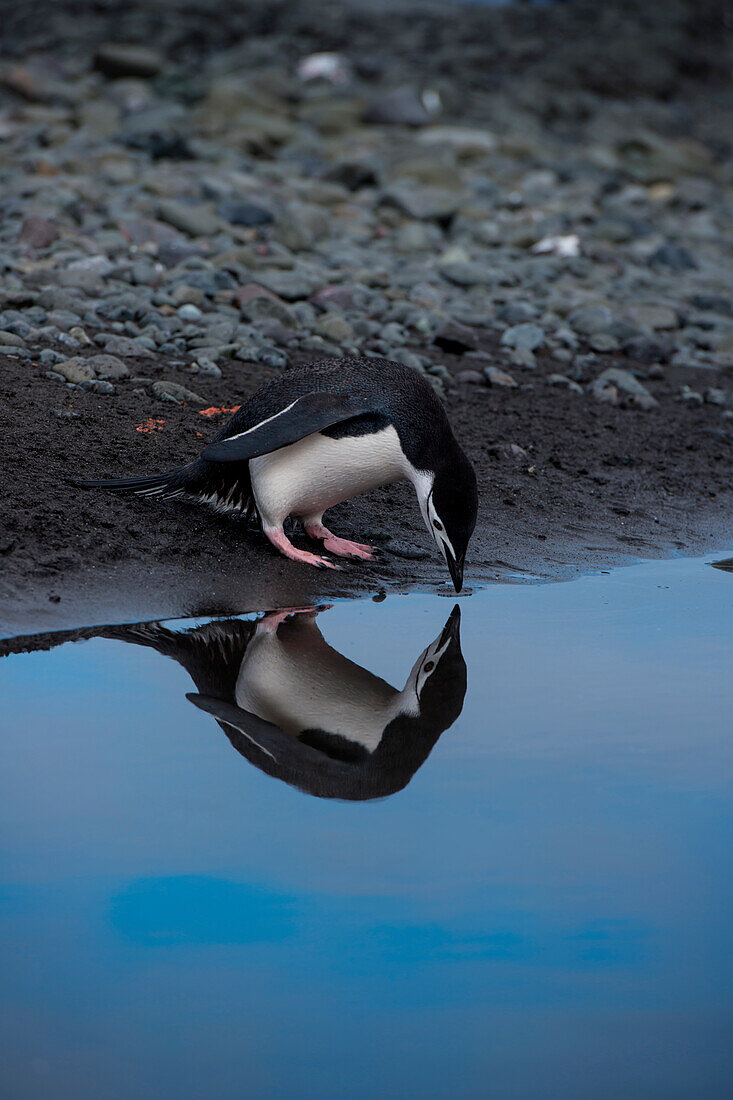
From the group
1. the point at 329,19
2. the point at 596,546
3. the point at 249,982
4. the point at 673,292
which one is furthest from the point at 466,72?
the point at 249,982

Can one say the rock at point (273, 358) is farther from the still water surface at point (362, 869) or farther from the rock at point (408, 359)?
the still water surface at point (362, 869)

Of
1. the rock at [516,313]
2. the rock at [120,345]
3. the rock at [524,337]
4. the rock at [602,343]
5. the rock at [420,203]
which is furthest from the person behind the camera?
the rock at [420,203]

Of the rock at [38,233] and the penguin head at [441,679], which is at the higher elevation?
the rock at [38,233]

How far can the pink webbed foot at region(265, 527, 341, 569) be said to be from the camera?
4117mm

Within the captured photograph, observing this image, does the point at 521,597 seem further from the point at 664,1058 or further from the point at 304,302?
the point at 304,302

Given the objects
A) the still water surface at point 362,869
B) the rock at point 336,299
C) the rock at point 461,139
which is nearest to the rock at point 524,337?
the rock at point 336,299

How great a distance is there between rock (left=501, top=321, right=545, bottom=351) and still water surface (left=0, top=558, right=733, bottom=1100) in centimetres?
376

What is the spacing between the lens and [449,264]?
26.9ft

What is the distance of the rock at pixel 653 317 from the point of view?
8.04m

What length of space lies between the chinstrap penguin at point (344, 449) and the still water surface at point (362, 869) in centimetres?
60

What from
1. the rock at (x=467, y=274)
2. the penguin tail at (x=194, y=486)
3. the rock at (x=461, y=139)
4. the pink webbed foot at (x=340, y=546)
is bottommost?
the pink webbed foot at (x=340, y=546)

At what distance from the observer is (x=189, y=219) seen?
7996 millimetres

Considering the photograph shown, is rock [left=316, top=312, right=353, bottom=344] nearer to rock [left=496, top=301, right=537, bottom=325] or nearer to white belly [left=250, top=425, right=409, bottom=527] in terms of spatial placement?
rock [left=496, top=301, right=537, bottom=325]

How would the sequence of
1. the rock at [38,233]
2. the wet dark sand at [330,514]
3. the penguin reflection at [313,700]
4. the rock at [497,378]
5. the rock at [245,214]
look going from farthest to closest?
the rock at [245,214] < the rock at [38,233] < the rock at [497,378] < the wet dark sand at [330,514] < the penguin reflection at [313,700]
